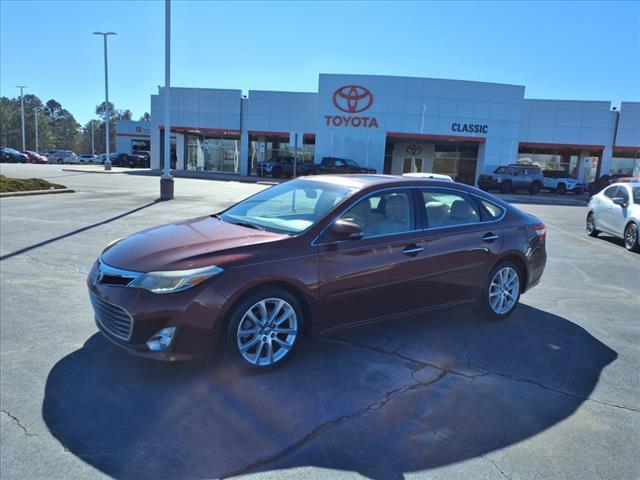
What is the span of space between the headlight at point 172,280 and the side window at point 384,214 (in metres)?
1.36

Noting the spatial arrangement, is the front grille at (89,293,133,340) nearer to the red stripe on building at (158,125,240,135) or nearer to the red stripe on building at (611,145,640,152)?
the red stripe on building at (158,125,240,135)

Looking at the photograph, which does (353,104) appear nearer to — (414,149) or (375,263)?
(414,149)

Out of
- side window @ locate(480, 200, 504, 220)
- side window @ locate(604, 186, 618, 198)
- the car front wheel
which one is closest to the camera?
the car front wheel

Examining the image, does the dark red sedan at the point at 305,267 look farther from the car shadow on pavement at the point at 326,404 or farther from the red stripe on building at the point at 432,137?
the red stripe on building at the point at 432,137

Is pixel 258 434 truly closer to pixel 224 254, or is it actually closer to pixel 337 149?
pixel 224 254

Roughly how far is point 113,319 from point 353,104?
3545 cm

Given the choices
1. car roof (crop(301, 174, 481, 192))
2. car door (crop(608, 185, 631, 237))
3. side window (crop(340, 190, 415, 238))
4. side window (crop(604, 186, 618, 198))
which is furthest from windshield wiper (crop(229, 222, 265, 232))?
side window (crop(604, 186, 618, 198))

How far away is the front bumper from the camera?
11.2ft

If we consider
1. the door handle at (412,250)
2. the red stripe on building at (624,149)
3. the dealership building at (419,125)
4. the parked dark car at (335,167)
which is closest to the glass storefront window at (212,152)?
the dealership building at (419,125)

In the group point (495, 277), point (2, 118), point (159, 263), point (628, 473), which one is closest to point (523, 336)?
point (495, 277)

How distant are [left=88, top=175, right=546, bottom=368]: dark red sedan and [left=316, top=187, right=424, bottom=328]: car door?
0.01 meters

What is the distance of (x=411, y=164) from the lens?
4203cm

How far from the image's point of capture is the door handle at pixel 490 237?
5.07m

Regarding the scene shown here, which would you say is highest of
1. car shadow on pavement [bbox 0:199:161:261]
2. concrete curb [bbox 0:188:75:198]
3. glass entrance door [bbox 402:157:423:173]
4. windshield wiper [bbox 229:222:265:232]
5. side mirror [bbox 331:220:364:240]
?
glass entrance door [bbox 402:157:423:173]
